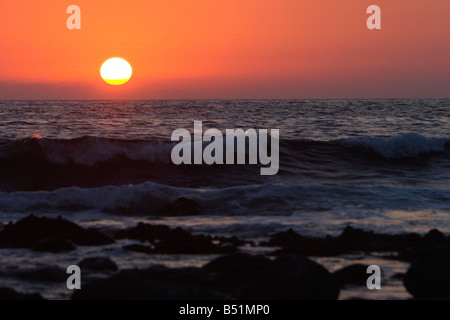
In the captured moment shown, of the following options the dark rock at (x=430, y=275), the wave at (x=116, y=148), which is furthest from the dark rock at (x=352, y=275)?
the wave at (x=116, y=148)

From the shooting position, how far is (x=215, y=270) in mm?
8219

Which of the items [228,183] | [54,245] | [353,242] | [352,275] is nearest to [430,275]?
[352,275]

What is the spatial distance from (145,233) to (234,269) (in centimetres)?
307

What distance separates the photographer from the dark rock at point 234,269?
7.74 m

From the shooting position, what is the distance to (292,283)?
278 inches

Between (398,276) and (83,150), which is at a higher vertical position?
(83,150)

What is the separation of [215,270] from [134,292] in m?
1.68

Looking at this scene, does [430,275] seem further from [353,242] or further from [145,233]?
[145,233]

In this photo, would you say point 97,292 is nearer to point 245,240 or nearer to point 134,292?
point 134,292

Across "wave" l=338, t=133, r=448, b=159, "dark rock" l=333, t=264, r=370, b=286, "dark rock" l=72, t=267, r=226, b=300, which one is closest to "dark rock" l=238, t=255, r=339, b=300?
"dark rock" l=72, t=267, r=226, b=300

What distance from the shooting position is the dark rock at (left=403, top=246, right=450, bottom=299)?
7517mm

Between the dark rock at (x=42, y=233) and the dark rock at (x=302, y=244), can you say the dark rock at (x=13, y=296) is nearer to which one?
the dark rock at (x=42, y=233)
